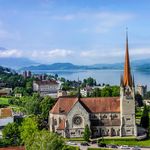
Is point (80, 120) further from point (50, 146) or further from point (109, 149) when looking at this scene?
point (50, 146)

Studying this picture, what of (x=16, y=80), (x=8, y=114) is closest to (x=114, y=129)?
(x=8, y=114)

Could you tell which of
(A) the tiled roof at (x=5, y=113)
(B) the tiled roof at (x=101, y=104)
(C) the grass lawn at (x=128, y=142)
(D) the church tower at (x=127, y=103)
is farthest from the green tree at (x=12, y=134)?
(A) the tiled roof at (x=5, y=113)

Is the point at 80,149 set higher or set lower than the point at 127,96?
lower

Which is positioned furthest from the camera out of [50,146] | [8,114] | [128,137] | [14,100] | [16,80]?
[16,80]

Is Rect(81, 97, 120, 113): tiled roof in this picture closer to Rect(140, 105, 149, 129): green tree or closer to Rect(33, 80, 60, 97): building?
Rect(140, 105, 149, 129): green tree

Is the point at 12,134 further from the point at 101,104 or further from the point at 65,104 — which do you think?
the point at 101,104

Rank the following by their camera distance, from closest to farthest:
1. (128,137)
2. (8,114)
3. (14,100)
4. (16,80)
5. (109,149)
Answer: (109,149), (128,137), (8,114), (14,100), (16,80)

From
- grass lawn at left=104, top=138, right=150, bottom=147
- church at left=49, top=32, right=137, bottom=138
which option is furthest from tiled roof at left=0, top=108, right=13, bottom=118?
grass lawn at left=104, top=138, right=150, bottom=147

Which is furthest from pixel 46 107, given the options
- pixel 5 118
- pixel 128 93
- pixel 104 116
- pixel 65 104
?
pixel 128 93
